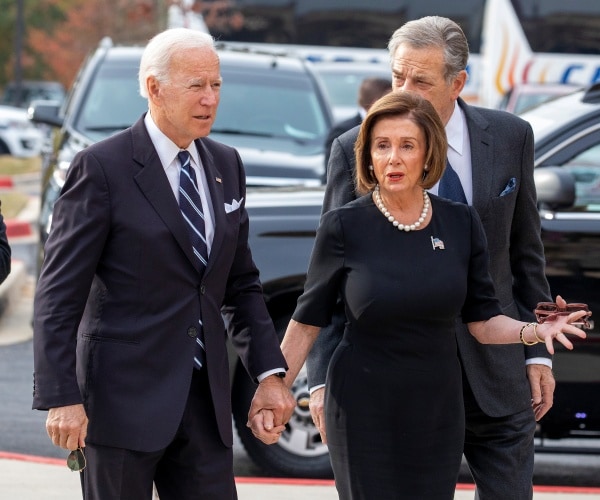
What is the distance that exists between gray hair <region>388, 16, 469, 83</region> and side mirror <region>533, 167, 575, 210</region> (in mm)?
1546

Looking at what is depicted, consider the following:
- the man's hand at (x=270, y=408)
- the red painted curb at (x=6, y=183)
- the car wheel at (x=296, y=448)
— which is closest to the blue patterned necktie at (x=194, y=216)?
the man's hand at (x=270, y=408)

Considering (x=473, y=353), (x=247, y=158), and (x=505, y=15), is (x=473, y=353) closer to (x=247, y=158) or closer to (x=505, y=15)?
(x=247, y=158)

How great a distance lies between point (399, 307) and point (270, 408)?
0.57 m

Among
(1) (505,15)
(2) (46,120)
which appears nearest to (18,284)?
(2) (46,120)

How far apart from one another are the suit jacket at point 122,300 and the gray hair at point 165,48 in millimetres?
167

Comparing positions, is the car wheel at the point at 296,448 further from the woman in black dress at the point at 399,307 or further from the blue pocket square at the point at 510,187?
the woman in black dress at the point at 399,307

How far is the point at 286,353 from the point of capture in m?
3.89

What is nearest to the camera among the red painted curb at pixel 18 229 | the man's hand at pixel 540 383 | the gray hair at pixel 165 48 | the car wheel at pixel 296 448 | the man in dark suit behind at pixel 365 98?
the gray hair at pixel 165 48

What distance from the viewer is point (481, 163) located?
403 centimetres

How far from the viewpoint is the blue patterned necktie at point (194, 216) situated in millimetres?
3729

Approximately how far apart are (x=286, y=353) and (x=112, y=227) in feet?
2.12

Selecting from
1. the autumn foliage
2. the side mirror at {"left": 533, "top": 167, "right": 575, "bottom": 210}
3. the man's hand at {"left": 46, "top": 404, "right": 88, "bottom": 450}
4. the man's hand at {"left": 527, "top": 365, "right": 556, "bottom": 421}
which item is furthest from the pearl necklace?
the autumn foliage

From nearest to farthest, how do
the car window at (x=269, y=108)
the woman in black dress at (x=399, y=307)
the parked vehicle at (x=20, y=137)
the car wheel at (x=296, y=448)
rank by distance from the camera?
the woman in black dress at (x=399, y=307) < the car wheel at (x=296, y=448) < the car window at (x=269, y=108) < the parked vehicle at (x=20, y=137)

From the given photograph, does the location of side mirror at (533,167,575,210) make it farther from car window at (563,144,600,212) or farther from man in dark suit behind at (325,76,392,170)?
man in dark suit behind at (325,76,392,170)
